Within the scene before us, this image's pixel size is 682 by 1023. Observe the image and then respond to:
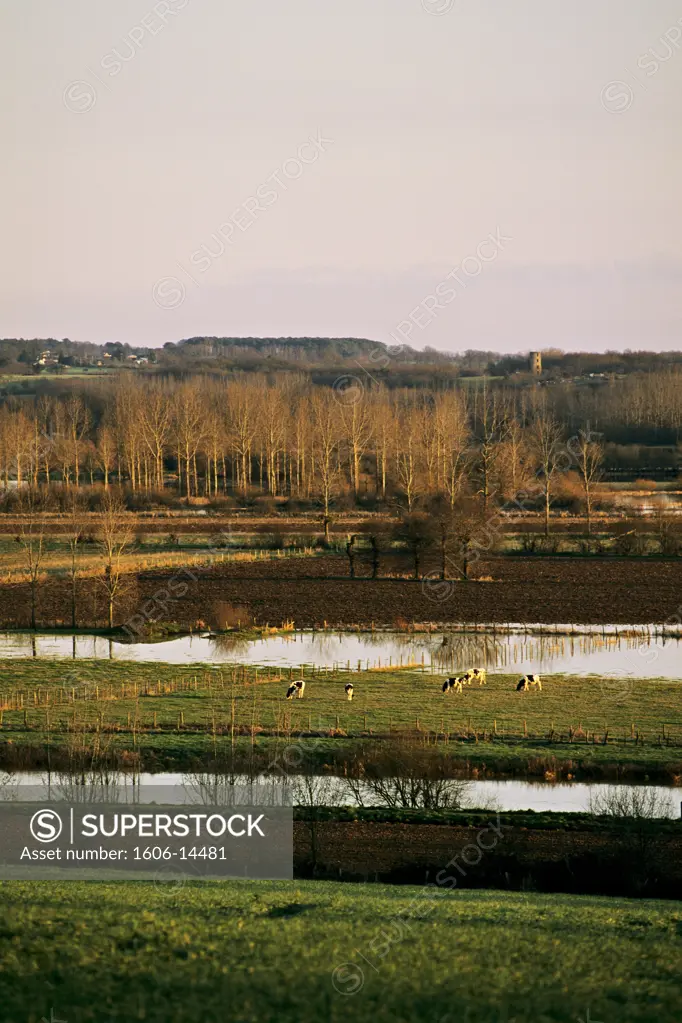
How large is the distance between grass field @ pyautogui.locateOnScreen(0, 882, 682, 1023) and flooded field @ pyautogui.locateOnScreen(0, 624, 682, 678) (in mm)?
19849

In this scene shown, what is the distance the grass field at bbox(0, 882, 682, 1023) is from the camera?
1098 centimetres

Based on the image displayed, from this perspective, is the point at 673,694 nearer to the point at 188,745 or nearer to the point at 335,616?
the point at 188,745

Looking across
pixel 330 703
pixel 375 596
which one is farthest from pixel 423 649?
pixel 375 596

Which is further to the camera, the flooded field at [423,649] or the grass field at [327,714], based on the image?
the flooded field at [423,649]

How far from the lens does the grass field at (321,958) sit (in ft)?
36.0

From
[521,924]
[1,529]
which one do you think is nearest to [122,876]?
[521,924]

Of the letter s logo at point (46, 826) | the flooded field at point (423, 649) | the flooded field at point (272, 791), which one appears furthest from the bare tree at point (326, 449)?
the letter s logo at point (46, 826)

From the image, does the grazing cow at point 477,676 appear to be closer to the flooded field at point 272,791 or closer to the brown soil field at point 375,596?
the flooded field at point 272,791

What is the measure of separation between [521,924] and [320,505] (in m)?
72.5

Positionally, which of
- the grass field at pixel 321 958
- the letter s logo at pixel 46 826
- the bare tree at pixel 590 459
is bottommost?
the letter s logo at pixel 46 826

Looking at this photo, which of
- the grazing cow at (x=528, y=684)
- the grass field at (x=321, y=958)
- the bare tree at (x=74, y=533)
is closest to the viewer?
the grass field at (x=321, y=958)

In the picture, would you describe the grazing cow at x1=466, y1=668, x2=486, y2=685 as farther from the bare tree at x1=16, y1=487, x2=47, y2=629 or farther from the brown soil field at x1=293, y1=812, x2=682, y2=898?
the bare tree at x1=16, y1=487, x2=47, y2=629

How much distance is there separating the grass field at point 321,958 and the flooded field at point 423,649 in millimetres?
19849

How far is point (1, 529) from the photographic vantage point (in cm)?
7169
